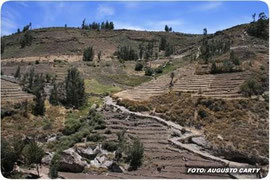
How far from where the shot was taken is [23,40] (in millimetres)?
111500

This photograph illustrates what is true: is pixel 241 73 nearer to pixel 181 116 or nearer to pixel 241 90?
pixel 241 90

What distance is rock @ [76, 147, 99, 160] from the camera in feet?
107

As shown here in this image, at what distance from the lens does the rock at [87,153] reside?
107 feet

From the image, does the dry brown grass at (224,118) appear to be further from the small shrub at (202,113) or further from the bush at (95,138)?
the bush at (95,138)

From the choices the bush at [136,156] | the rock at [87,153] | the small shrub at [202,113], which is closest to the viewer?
the bush at [136,156]

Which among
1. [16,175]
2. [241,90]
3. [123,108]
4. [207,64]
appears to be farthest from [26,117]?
[207,64]

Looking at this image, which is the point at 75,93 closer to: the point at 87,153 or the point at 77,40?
the point at 87,153

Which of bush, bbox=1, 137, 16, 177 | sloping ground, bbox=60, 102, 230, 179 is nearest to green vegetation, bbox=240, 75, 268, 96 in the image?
sloping ground, bbox=60, 102, 230, 179

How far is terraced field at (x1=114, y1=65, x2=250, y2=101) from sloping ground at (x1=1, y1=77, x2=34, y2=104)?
13565mm

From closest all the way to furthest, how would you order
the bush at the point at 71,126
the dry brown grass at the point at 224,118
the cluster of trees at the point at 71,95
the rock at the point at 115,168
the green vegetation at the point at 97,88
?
the rock at the point at 115,168, the dry brown grass at the point at 224,118, the bush at the point at 71,126, the cluster of trees at the point at 71,95, the green vegetation at the point at 97,88

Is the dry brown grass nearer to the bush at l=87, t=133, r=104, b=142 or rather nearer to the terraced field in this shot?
the terraced field

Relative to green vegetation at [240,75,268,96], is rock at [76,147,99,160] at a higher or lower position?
lower

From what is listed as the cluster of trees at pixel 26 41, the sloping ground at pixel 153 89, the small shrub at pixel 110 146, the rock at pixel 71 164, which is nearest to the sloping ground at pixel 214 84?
the sloping ground at pixel 153 89

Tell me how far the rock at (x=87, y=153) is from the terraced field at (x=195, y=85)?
18.1 m
